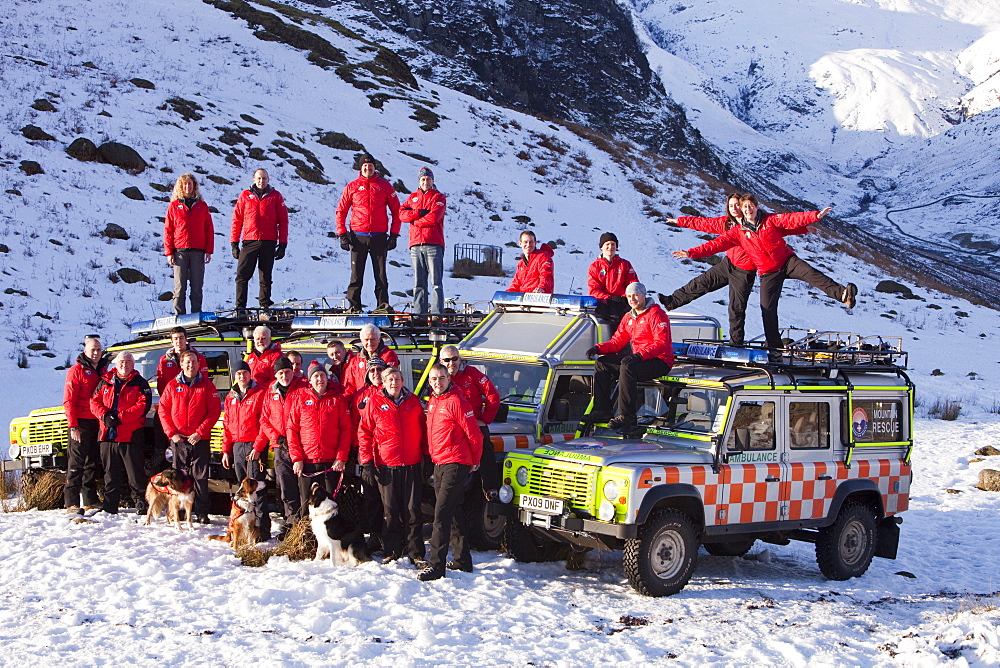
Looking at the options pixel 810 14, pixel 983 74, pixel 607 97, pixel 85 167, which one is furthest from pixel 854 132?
pixel 85 167

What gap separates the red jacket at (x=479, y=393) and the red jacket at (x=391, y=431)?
0.54 m

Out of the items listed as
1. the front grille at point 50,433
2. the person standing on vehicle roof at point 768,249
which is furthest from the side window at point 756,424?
the front grille at point 50,433

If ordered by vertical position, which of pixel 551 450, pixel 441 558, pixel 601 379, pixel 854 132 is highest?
pixel 854 132

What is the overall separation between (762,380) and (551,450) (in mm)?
2278

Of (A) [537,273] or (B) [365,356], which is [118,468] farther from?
(A) [537,273]

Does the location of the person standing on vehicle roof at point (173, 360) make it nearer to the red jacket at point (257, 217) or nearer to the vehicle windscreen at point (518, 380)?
the red jacket at point (257, 217)

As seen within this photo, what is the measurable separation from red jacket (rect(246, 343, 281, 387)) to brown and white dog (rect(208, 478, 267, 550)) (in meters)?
1.28

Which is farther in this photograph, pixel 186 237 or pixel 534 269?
pixel 186 237

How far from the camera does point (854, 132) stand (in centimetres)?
13525

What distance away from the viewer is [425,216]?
13.8m

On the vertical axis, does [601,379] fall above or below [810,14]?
below

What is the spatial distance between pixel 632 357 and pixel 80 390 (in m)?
6.15

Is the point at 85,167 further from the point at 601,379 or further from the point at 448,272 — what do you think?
the point at 601,379

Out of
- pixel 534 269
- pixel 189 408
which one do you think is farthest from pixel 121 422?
pixel 534 269
